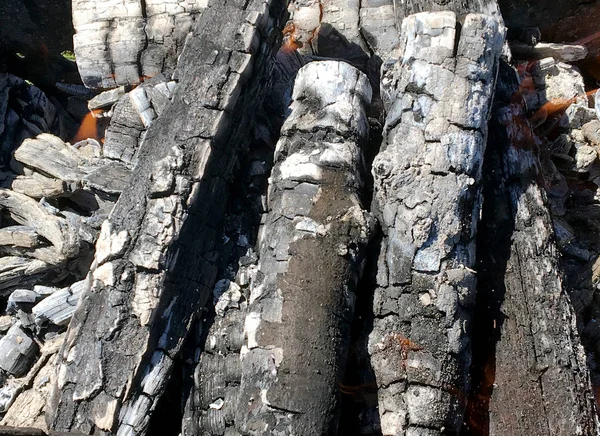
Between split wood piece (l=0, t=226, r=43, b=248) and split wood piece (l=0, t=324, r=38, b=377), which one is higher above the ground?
split wood piece (l=0, t=226, r=43, b=248)

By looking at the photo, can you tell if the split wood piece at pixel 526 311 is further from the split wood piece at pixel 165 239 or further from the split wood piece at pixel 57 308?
the split wood piece at pixel 57 308

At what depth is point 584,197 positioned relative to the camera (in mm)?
3740

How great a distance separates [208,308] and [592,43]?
330 cm

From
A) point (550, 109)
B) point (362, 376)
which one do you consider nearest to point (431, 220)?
point (362, 376)

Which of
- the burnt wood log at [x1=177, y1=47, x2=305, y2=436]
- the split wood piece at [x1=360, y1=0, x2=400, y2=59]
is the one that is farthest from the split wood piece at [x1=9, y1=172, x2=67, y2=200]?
the split wood piece at [x1=360, y1=0, x2=400, y2=59]

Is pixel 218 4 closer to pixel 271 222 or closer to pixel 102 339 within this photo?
pixel 271 222

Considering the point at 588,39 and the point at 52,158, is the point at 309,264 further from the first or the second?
the point at 588,39

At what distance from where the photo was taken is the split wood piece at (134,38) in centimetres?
354

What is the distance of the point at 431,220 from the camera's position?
2.57 m

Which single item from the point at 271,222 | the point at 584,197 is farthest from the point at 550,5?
the point at 271,222

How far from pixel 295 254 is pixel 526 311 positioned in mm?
1148

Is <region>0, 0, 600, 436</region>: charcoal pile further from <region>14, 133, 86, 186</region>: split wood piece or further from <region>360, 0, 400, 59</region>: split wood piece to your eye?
<region>360, 0, 400, 59</region>: split wood piece

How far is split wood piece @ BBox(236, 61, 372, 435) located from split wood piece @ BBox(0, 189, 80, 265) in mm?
1174

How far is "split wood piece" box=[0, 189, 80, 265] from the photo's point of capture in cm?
327
